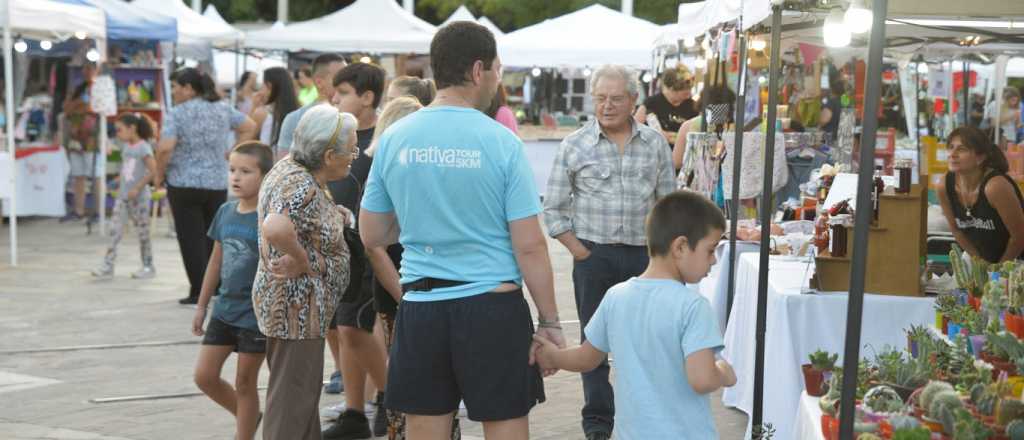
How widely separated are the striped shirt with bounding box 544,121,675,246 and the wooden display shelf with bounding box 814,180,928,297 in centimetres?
89

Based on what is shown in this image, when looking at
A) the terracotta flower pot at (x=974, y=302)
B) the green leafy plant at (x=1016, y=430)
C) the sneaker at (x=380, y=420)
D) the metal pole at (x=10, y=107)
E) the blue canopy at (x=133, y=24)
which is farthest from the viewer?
the blue canopy at (x=133, y=24)

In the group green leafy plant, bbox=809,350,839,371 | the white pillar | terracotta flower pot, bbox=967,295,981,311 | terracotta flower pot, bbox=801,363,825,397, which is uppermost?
the white pillar

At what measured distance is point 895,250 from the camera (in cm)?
576

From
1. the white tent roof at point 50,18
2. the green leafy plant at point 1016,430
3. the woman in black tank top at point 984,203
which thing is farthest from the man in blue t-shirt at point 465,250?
the white tent roof at point 50,18

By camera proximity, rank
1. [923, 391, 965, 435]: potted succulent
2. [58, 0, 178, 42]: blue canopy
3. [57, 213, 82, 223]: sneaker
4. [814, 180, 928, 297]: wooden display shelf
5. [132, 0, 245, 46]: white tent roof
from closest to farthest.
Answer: [923, 391, 965, 435]: potted succulent
[814, 180, 928, 297]: wooden display shelf
[58, 0, 178, 42]: blue canopy
[57, 213, 82, 223]: sneaker
[132, 0, 245, 46]: white tent roof

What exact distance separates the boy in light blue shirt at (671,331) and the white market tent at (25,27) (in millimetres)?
10107

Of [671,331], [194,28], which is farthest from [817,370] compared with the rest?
[194,28]

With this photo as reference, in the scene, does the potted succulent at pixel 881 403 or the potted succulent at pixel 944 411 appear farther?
the potted succulent at pixel 881 403

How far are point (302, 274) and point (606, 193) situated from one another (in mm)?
1746

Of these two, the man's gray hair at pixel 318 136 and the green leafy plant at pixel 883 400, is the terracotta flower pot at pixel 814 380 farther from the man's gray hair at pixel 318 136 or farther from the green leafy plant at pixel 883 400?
the man's gray hair at pixel 318 136

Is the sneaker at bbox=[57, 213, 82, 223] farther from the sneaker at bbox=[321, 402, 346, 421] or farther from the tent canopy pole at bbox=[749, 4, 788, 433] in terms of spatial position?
the tent canopy pole at bbox=[749, 4, 788, 433]

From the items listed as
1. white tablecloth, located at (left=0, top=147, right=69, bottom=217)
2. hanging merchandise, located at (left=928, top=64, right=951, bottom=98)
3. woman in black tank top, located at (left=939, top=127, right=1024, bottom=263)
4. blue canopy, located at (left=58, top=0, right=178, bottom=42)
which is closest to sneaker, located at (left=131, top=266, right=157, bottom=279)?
blue canopy, located at (left=58, top=0, right=178, bottom=42)

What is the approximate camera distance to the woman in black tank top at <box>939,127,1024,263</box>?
23.8 feet

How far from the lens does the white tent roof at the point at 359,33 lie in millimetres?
20000
